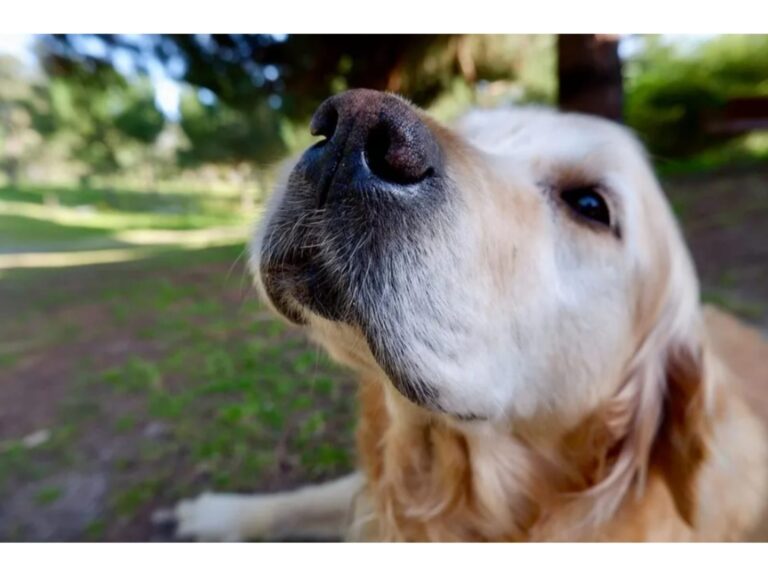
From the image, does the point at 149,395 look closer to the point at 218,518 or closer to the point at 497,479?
the point at 218,518

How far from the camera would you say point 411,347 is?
93 cm

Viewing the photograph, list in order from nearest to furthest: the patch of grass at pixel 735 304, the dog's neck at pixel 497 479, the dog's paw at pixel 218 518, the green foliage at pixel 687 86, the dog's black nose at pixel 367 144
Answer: the dog's black nose at pixel 367 144 < the dog's neck at pixel 497 479 < the green foliage at pixel 687 86 < the dog's paw at pixel 218 518 < the patch of grass at pixel 735 304

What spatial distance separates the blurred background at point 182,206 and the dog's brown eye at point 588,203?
28.2 inches

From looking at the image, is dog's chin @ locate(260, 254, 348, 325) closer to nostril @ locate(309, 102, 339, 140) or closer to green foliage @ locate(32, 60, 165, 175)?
nostril @ locate(309, 102, 339, 140)

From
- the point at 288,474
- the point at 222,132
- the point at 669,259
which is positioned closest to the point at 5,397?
the point at 288,474

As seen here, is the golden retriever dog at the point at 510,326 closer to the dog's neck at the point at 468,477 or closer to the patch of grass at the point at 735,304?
the dog's neck at the point at 468,477

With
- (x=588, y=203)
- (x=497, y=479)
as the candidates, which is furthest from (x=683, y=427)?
(x=588, y=203)

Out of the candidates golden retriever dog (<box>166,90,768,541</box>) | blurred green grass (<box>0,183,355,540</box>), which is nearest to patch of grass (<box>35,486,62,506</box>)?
blurred green grass (<box>0,183,355,540</box>)

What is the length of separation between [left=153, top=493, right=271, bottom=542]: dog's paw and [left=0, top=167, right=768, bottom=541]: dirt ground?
63 millimetres

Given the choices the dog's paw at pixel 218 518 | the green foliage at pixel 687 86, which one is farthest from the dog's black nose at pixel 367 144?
the dog's paw at pixel 218 518

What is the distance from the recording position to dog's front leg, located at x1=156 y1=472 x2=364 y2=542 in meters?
1.91

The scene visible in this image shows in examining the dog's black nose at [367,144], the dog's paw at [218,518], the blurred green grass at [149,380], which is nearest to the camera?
the dog's black nose at [367,144]

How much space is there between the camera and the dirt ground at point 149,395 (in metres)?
1.97

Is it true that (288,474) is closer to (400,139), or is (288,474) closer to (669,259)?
(669,259)
